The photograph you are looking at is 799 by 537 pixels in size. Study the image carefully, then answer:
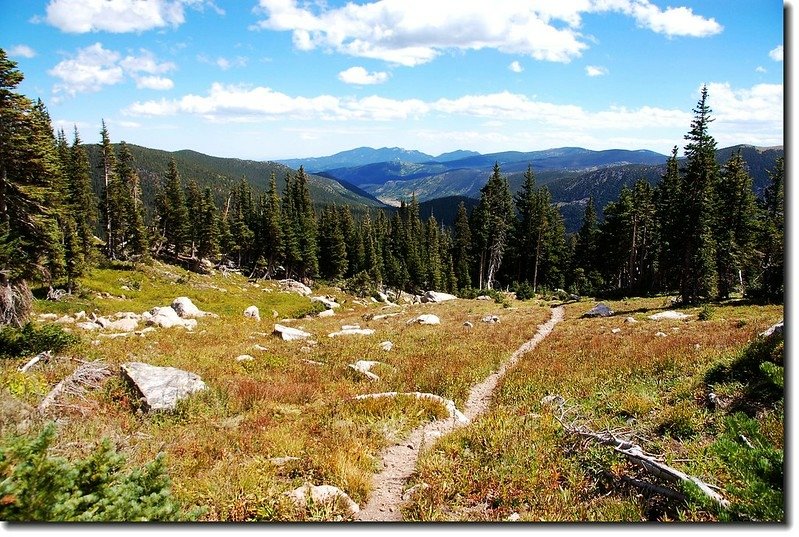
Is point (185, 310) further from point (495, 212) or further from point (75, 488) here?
point (495, 212)

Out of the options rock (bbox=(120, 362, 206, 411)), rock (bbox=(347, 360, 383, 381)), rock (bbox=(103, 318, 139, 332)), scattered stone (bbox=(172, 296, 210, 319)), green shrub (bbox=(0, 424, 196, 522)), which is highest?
green shrub (bbox=(0, 424, 196, 522))

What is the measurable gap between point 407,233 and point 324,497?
89466 millimetres

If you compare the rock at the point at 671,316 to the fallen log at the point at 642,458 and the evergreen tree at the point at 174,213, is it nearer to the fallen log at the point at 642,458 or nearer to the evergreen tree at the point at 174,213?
the fallen log at the point at 642,458

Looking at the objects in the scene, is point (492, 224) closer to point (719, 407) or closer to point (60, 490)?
point (719, 407)

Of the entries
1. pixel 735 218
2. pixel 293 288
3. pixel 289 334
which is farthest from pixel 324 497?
pixel 293 288

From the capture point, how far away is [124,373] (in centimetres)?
996

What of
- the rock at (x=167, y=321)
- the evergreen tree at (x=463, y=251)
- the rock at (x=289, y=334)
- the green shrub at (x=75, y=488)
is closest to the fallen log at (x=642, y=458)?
the green shrub at (x=75, y=488)

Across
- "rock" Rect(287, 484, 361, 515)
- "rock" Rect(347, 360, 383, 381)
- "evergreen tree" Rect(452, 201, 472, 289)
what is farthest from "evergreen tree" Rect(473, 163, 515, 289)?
"rock" Rect(287, 484, 361, 515)

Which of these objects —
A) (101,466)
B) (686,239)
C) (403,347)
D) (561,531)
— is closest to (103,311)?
(403,347)

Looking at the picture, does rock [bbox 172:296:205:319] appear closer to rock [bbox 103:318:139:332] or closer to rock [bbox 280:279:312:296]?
rock [bbox 103:318:139:332]

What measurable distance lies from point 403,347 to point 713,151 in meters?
31.0

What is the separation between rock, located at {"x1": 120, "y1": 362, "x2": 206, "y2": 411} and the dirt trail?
4728mm

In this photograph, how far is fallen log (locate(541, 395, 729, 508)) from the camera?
16.2ft

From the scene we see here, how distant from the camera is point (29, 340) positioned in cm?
1266
